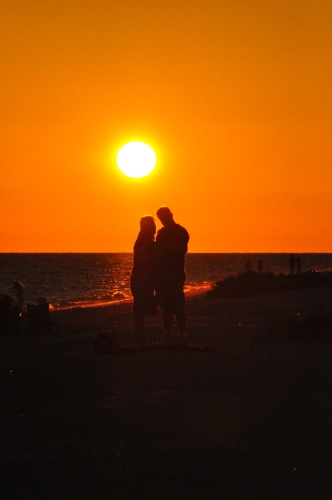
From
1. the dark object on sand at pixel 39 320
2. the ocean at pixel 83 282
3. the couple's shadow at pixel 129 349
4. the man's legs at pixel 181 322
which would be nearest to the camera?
the couple's shadow at pixel 129 349

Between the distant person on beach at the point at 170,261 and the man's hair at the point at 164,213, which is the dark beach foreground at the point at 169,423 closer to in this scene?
the distant person on beach at the point at 170,261

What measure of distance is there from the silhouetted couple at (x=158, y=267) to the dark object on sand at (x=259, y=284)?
19.1m

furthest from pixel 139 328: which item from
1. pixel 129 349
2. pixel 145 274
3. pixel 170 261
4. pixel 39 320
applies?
pixel 39 320

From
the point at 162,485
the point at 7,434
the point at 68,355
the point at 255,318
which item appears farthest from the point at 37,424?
the point at 255,318

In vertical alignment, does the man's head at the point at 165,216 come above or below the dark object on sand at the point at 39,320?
above

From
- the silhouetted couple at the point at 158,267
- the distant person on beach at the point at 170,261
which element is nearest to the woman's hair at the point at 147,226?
the silhouetted couple at the point at 158,267

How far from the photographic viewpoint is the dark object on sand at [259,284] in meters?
31.8

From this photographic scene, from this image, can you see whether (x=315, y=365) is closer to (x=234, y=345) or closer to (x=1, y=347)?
(x=234, y=345)

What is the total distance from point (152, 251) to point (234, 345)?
2.20 meters

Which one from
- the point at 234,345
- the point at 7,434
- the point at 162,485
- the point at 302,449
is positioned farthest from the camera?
the point at 234,345

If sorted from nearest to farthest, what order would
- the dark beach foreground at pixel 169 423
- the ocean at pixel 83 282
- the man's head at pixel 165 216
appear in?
the dark beach foreground at pixel 169 423, the man's head at pixel 165 216, the ocean at pixel 83 282

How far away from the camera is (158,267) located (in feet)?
40.4

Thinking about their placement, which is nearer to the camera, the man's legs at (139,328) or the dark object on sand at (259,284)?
the man's legs at (139,328)

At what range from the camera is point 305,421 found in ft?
23.4
